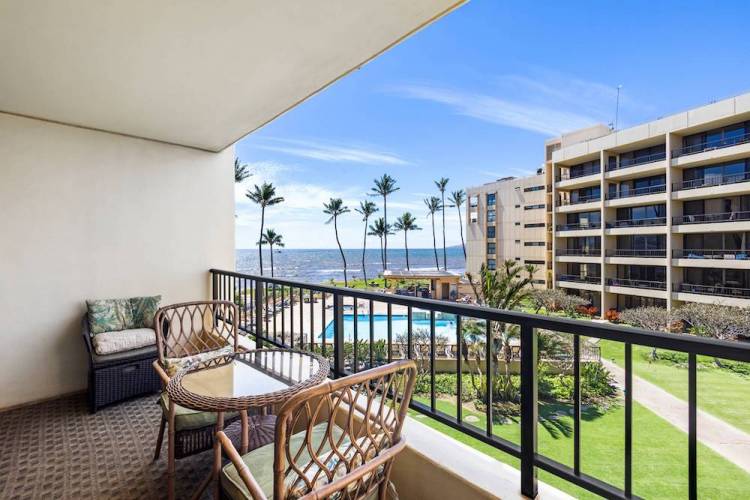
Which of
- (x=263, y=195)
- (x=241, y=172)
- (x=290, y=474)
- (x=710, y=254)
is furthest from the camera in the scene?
(x=263, y=195)

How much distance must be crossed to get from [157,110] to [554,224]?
26.9 metres

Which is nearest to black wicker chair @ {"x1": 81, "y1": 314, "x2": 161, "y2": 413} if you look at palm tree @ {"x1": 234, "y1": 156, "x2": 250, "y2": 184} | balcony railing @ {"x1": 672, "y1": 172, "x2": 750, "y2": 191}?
palm tree @ {"x1": 234, "y1": 156, "x2": 250, "y2": 184}

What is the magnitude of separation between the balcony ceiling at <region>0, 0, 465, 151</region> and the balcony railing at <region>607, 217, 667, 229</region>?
22099 mm

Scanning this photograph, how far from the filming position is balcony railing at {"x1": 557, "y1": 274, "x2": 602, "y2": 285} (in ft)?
72.2

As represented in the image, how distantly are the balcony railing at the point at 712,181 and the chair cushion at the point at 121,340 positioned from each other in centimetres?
2265

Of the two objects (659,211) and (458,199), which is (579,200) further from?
(458,199)

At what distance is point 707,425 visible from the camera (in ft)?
26.7

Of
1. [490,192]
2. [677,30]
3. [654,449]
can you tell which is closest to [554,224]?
[490,192]

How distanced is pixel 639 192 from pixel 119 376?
2491 cm

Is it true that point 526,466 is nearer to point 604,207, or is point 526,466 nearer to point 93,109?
point 93,109

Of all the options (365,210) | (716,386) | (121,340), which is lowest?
(716,386)

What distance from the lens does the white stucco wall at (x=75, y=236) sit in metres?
3.05

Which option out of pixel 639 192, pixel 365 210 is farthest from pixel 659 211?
pixel 365 210

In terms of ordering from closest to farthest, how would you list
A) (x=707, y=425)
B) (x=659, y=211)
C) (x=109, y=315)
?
1. (x=109, y=315)
2. (x=707, y=425)
3. (x=659, y=211)
